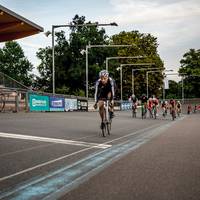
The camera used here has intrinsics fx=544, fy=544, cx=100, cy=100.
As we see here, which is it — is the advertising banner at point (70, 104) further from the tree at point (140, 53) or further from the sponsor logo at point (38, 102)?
the tree at point (140, 53)

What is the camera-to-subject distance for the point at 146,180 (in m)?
6.89

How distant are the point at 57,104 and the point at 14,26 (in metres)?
17.7

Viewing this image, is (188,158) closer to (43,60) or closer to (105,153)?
(105,153)

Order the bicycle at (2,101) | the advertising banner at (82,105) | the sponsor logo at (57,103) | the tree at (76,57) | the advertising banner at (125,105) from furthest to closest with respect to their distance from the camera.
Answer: the tree at (76,57)
the advertising banner at (125,105)
the advertising banner at (82,105)
the sponsor logo at (57,103)
the bicycle at (2,101)

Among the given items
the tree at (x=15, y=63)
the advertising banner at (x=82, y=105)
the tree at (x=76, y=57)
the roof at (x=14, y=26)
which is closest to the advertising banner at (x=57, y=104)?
the advertising banner at (x=82, y=105)

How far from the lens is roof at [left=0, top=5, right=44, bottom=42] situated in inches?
845

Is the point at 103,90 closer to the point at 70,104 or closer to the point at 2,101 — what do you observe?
the point at 2,101

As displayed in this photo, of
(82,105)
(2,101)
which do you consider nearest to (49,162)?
(2,101)

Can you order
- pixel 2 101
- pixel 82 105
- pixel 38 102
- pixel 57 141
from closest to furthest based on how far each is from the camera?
1. pixel 57 141
2. pixel 2 101
3. pixel 38 102
4. pixel 82 105

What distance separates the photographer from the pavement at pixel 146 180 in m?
5.83

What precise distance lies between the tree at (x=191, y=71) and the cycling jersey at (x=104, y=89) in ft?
430

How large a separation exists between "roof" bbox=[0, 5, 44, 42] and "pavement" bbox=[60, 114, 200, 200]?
41.8 feet

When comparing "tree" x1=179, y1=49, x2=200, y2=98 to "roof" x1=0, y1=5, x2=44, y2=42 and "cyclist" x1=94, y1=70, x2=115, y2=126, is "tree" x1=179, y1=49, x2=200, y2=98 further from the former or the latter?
"cyclist" x1=94, y1=70, x2=115, y2=126

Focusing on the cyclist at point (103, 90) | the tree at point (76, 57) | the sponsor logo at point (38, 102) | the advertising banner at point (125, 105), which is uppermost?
the tree at point (76, 57)
